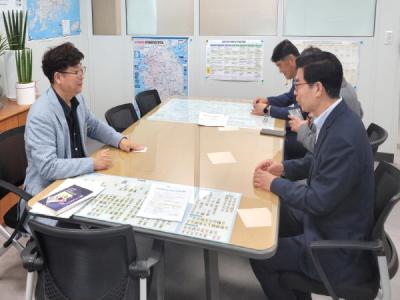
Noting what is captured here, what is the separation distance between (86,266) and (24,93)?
2.01 metres

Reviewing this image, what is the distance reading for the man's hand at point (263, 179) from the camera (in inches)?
72.1

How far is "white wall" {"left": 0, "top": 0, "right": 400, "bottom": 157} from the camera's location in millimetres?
3914

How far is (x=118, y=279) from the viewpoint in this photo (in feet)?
4.90

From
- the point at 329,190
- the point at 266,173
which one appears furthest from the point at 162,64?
the point at 329,190

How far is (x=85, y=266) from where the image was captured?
1470 millimetres

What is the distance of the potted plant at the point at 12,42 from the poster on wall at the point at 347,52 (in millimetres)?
2497

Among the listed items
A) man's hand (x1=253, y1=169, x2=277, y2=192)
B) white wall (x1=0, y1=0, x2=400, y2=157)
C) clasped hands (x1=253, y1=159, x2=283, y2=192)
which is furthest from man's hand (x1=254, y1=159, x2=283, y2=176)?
white wall (x1=0, y1=0, x2=400, y2=157)

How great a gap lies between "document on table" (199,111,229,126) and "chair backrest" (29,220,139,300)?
5.05 feet

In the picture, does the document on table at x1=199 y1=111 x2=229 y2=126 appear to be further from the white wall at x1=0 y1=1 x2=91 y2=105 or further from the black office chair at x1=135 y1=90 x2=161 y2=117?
the white wall at x1=0 y1=1 x2=91 y2=105

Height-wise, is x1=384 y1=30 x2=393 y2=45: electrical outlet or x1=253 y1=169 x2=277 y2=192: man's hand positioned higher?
x1=384 y1=30 x2=393 y2=45: electrical outlet

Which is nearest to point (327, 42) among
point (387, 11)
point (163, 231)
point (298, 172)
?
point (387, 11)

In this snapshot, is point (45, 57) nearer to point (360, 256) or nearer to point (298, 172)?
point (298, 172)

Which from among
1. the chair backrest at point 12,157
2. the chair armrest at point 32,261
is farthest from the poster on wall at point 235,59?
the chair armrest at point 32,261

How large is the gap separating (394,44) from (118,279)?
11.5 feet
